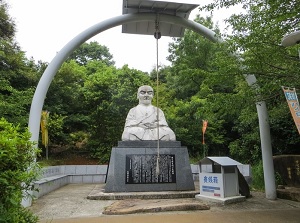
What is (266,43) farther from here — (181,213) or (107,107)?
(107,107)

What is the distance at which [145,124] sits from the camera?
848 cm

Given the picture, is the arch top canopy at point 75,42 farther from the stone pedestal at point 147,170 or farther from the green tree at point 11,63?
the green tree at point 11,63

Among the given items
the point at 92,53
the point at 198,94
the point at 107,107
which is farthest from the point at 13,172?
the point at 92,53

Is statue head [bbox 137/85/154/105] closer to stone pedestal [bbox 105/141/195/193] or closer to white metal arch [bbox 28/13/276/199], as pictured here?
stone pedestal [bbox 105/141/195/193]

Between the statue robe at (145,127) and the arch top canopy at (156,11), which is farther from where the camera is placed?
the statue robe at (145,127)

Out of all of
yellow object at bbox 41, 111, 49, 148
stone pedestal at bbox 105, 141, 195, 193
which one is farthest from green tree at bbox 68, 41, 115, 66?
stone pedestal at bbox 105, 141, 195, 193

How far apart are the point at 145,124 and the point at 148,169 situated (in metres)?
1.61

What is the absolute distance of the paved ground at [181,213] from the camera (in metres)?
4.77

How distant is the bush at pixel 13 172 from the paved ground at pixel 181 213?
2005mm

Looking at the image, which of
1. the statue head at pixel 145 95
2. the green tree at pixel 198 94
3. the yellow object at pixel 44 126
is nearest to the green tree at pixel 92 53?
the green tree at pixel 198 94

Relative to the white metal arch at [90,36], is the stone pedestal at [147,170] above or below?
below

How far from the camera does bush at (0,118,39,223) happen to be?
7.68ft

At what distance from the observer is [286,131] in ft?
32.4

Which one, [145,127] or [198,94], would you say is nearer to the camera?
[145,127]
